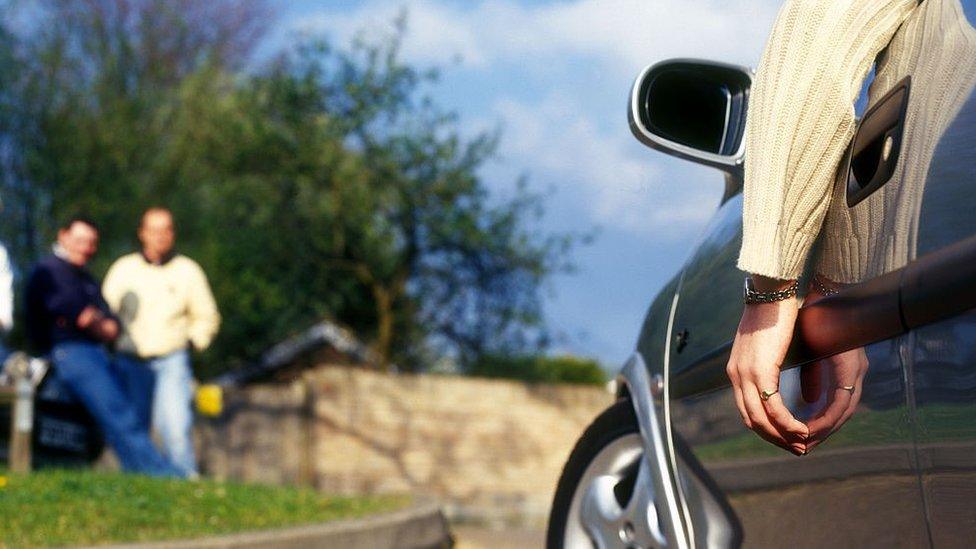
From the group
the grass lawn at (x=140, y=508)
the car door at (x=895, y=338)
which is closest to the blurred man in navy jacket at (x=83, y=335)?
the grass lawn at (x=140, y=508)

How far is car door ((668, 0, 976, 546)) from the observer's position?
1728 millimetres

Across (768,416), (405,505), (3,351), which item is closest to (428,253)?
(3,351)

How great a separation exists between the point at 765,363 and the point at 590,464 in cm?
151

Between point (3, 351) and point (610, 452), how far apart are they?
6.61m

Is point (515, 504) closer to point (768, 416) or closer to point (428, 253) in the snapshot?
point (428, 253)

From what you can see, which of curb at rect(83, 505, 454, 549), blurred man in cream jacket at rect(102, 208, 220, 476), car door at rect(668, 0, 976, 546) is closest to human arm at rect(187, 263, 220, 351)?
blurred man in cream jacket at rect(102, 208, 220, 476)

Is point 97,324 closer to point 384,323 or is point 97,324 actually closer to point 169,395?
point 169,395

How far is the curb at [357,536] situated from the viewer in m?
5.36

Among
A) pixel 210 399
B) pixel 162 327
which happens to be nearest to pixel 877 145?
pixel 162 327

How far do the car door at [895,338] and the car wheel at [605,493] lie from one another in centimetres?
80

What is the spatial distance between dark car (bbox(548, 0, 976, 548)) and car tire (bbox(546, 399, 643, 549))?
0.32m

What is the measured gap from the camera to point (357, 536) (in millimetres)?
6070

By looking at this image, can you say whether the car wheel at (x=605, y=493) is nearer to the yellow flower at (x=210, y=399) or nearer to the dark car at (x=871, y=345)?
the dark car at (x=871, y=345)

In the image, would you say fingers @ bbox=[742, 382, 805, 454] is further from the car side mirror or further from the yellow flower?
the yellow flower
